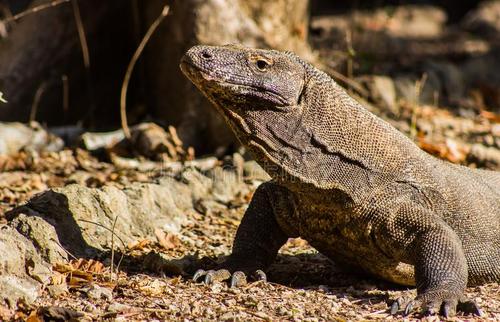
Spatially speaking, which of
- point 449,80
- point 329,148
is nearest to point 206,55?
point 329,148

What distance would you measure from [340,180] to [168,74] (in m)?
5.49

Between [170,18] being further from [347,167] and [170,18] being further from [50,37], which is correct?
[347,167]

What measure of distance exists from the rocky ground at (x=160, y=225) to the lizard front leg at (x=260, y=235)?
22 centimetres

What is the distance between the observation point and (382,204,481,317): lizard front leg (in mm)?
5492

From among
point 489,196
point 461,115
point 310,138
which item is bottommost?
point 461,115

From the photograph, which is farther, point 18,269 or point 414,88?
point 414,88

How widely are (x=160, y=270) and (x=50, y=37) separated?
592cm

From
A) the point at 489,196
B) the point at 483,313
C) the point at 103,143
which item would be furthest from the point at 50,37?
the point at 483,313

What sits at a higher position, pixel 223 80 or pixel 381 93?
pixel 223 80

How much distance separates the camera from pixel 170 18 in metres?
10.5

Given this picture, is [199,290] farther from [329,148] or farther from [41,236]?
[329,148]

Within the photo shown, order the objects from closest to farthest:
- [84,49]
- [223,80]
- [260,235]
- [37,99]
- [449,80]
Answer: [223,80] → [260,235] → [84,49] → [37,99] → [449,80]

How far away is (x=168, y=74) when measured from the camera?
10922 millimetres

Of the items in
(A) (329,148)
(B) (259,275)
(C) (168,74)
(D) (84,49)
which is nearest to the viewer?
(A) (329,148)
